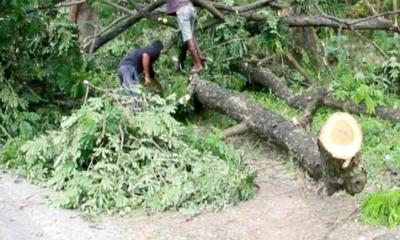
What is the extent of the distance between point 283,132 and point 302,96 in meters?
1.84

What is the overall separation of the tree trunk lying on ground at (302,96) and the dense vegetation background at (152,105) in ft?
0.25

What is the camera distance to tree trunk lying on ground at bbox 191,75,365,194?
5.38m

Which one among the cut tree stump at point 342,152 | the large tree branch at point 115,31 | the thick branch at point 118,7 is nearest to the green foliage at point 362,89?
the cut tree stump at point 342,152

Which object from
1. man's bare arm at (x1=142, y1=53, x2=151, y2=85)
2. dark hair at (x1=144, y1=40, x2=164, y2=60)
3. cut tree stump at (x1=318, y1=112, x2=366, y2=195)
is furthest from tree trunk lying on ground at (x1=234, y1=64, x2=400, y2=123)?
cut tree stump at (x1=318, y1=112, x2=366, y2=195)

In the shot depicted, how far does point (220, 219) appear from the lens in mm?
5570

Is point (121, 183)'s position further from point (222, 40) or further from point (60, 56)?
point (222, 40)

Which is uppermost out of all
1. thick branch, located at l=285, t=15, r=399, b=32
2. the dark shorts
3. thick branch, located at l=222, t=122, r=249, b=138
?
thick branch, located at l=285, t=15, r=399, b=32

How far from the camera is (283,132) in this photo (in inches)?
274

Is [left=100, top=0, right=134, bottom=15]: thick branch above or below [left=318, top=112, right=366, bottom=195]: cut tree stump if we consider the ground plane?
above

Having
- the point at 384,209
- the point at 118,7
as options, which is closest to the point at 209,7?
the point at 118,7

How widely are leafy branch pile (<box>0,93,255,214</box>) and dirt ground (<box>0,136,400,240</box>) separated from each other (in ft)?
0.50

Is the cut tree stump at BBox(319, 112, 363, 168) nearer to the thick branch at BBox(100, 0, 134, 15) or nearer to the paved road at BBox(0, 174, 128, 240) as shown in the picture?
the paved road at BBox(0, 174, 128, 240)

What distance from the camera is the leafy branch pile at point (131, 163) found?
5.88m

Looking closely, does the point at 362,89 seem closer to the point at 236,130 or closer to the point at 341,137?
the point at 236,130
